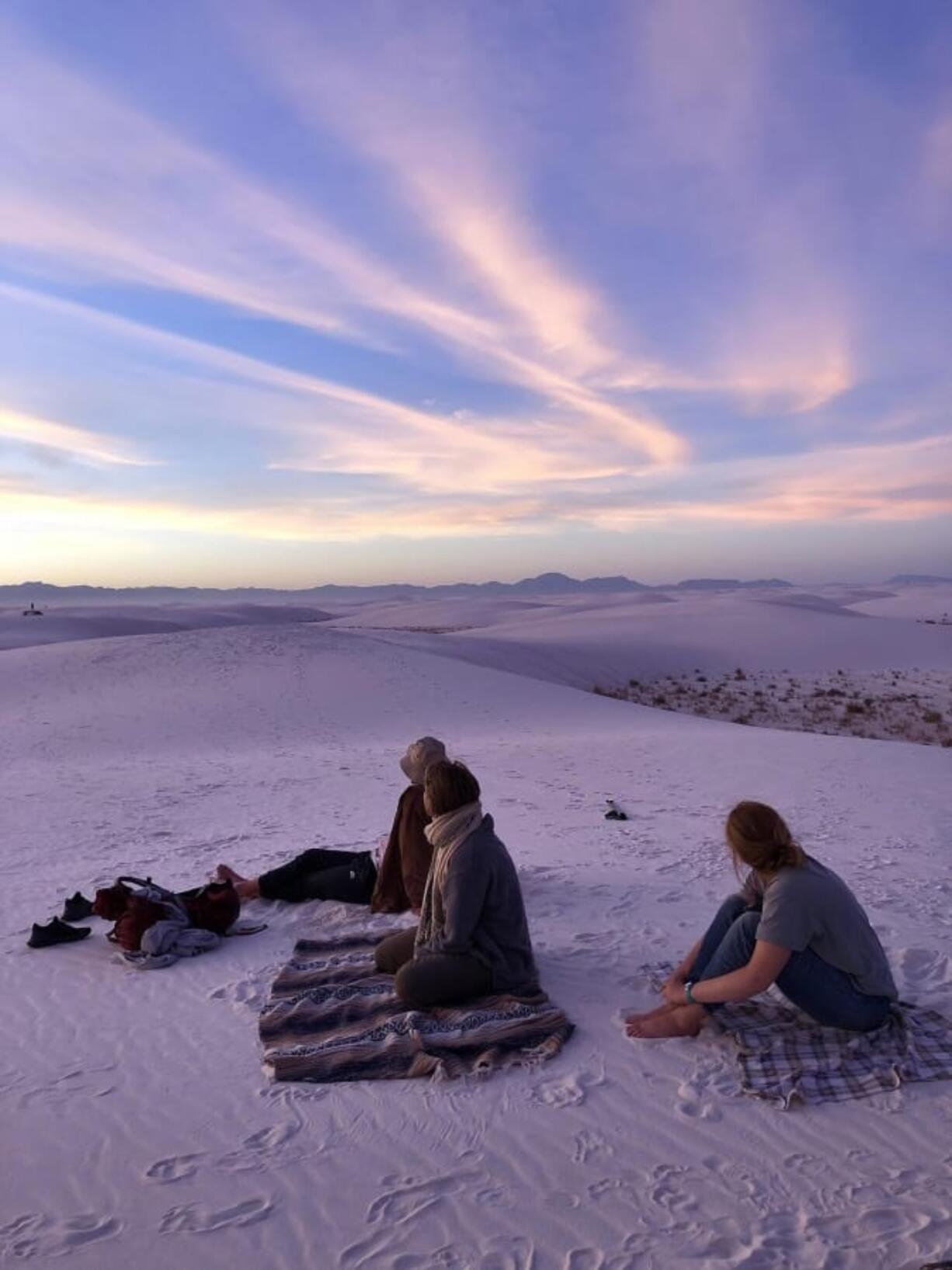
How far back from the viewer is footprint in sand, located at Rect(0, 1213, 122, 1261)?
2.97 m

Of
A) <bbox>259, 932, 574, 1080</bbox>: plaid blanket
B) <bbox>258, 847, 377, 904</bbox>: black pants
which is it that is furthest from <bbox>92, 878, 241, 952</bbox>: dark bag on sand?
<bbox>259, 932, 574, 1080</bbox>: plaid blanket

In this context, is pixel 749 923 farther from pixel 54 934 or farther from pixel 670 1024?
pixel 54 934

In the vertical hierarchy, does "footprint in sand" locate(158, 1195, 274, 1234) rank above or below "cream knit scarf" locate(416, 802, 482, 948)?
below

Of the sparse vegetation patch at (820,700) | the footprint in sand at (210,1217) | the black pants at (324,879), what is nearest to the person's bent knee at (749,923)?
the footprint in sand at (210,1217)

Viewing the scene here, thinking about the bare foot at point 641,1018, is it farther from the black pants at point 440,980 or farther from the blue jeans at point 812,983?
the black pants at point 440,980

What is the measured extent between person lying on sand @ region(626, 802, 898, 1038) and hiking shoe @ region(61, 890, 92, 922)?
12.2 ft

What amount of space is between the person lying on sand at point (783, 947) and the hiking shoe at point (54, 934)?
3.46 meters

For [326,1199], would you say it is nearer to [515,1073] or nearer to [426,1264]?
[426,1264]

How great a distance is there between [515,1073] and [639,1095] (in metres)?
0.51

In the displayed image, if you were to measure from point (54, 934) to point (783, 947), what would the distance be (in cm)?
427

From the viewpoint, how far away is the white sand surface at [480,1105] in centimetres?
301

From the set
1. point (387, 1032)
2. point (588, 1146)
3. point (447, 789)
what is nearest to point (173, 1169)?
point (387, 1032)

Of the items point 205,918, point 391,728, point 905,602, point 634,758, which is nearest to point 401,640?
point 391,728

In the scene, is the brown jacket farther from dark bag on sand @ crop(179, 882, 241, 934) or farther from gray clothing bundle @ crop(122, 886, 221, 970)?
gray clothing bundle @ crop(122, 886, 221, 970)
